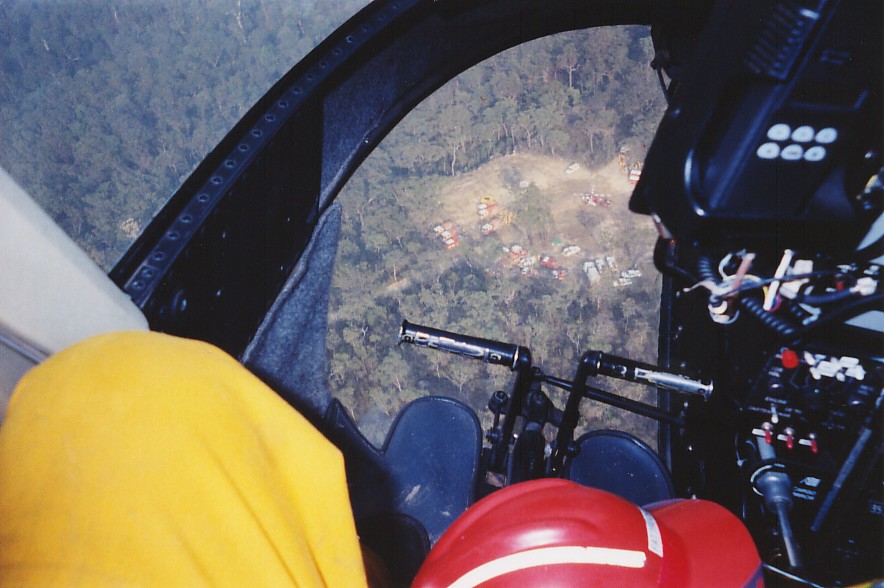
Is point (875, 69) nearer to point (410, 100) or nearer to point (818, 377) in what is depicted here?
point (818, 377)

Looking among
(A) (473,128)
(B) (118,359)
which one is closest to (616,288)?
(A) (473,128)

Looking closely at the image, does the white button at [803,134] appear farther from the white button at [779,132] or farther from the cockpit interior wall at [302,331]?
the cockpit interior wall at [302,331]

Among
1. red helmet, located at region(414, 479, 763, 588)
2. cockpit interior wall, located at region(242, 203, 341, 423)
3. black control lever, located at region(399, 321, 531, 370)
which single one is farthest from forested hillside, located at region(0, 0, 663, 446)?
red helmet, located at region(414, 479, 763, 588)

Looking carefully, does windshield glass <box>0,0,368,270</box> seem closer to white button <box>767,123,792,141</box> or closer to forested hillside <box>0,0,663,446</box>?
forested hillside <box>0,0,663,446</box>

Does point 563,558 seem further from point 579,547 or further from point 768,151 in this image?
point 768,151

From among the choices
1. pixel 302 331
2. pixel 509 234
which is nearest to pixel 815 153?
pixel 302 331

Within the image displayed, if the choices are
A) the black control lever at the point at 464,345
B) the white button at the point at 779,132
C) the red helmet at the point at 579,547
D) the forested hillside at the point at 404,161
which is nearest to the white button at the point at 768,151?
the white button at the point at 779,132
